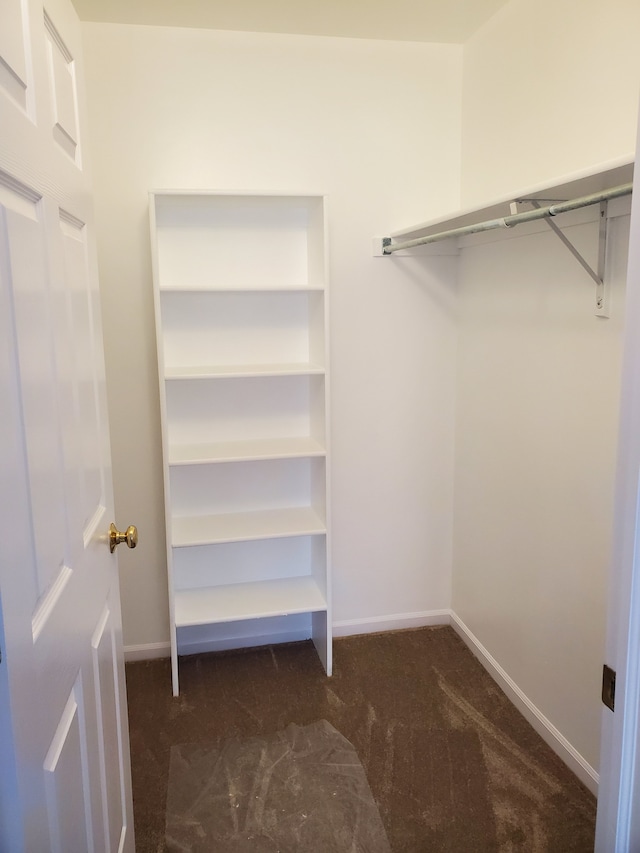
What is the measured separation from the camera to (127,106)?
8.17 feet

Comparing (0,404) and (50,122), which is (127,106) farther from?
(0,404)

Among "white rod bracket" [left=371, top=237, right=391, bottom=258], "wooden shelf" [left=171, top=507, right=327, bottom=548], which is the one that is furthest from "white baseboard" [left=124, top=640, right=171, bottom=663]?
"white rod bracket" [left=371, top=237, right=391, bottom=258]

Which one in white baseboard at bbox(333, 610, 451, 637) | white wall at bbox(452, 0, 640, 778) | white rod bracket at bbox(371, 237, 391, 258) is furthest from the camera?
white baseboard at bbox(333, 610, 451, 637)

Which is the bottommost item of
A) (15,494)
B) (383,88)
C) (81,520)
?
(81,520)

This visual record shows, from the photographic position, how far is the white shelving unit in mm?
2561

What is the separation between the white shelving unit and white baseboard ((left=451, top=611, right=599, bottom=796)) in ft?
2.16

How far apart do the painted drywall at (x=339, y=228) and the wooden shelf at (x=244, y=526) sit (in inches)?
7.3

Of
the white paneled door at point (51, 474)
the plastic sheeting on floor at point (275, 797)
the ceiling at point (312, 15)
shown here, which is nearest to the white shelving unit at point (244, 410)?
the plastic sheeting on floor at point (275, 797)

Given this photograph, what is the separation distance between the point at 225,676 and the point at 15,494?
2092 mm

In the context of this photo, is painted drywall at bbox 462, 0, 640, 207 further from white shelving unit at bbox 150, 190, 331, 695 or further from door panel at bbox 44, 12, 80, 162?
door panel at bbox 44, 12, 80, 162

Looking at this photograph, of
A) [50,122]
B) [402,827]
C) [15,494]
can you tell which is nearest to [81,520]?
[15,494]

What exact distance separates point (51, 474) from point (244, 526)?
66.0 inches

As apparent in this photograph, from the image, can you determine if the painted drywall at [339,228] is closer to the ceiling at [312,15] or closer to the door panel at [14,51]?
the ceiling at [312,15]

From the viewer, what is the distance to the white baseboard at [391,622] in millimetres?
3014
